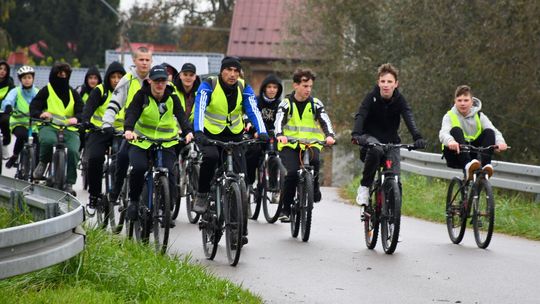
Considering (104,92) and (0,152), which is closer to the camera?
(104,92)

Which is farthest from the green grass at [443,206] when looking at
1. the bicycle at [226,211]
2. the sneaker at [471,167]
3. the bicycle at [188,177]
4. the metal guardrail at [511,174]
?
the bicycle at [226,211]

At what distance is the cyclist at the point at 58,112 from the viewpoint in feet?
52.4

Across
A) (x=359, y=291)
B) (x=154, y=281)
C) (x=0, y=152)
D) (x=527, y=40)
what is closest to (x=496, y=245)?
(x=359, y=291)

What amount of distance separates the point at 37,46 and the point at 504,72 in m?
63.5

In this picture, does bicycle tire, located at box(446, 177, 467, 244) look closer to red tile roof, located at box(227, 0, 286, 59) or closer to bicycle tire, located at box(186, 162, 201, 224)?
bicycle tire, located at box(186, 162, 201, 224)

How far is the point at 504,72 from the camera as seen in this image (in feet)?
91.1

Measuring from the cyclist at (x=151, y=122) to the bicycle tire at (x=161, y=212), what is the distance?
0.61 feet

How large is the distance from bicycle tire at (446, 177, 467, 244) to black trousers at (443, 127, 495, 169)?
0.82ft

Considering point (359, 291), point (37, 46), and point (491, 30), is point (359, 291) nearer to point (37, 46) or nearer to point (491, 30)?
point (491, 30)

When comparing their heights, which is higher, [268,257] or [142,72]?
[142,72]

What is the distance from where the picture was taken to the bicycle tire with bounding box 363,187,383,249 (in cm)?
1253

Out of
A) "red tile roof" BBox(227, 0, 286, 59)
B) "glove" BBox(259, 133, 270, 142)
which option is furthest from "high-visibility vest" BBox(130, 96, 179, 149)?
"red tile roof" BBox(227, 0, 286, 59)

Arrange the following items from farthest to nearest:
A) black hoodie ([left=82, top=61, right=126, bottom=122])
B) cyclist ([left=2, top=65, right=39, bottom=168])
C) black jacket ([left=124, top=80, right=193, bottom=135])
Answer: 1. cyclist ([left=2, top=65, right=39, bottom=168])
2. black hoodie ([left=82, top=61, right=126, bottom=122])
3. black jacket ([left=124, top=80, right=193, bottom=135])

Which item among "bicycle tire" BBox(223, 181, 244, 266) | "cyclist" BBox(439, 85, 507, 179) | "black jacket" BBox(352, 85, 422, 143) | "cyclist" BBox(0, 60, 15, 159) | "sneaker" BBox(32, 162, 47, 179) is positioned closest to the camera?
"bicycle tire" BBox(223, 181, 244, 266)
